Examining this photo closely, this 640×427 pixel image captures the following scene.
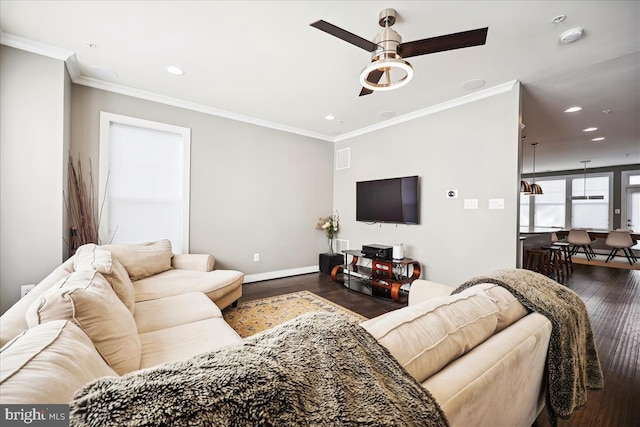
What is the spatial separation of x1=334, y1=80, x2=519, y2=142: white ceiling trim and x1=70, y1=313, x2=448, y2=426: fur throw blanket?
11.6 feet

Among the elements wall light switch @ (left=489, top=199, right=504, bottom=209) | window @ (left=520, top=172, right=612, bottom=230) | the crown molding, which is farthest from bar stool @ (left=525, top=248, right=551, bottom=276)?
window @ (left=520, top=172, right=612, bottom=230)

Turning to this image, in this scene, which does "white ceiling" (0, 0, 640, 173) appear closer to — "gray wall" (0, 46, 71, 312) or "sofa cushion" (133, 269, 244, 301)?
"gray wall" (0, 46, 71, 312)

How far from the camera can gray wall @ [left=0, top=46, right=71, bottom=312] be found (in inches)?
92.4

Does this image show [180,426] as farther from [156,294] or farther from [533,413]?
[156,294]

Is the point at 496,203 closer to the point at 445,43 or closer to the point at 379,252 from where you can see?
the point at 379,252

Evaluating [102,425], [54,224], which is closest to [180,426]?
[102,425]

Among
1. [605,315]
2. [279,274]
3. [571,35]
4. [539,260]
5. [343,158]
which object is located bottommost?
[605,315]

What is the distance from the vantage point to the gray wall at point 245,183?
3248mm

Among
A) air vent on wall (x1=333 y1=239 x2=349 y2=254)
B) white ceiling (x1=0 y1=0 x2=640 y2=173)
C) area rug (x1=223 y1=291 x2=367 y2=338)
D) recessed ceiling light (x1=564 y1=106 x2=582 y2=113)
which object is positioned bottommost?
area rug (x1=223 y1=291 x2=367 y2=338)

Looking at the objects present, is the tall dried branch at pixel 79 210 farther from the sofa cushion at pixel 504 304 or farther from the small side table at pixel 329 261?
the sofa cushion at pixel 504 304

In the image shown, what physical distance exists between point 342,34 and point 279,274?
3.79 meters

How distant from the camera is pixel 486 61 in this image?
252 cm

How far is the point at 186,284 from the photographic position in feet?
8.45

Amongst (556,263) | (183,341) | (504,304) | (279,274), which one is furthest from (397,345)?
(556,263)
